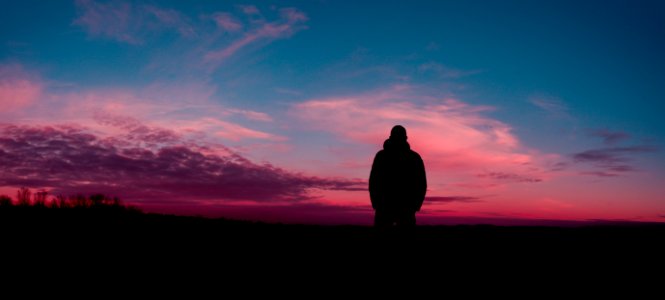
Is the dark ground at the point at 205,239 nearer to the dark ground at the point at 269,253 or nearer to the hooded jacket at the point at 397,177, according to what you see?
the dark ground at the point at 269,253

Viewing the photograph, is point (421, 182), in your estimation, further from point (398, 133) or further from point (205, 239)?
point (205, 239)

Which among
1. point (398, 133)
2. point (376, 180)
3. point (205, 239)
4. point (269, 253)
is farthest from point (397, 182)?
point (205, 239)

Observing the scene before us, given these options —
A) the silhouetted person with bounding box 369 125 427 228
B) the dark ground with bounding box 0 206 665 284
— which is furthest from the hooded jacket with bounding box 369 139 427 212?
the dark ground with bounding box 0 206 665 284

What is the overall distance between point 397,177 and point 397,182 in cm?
9

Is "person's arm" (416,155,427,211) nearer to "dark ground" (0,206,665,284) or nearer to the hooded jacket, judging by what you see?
the hooded jacket

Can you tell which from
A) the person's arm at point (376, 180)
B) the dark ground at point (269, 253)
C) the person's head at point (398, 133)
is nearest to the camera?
the dark ground at point (269, 253)

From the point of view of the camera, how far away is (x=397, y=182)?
828cm

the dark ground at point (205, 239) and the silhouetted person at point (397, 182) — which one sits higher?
the silhouetted person at point (397, 182)

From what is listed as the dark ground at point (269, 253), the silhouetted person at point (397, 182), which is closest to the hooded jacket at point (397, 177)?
the silhouetted person at point (397, 182)

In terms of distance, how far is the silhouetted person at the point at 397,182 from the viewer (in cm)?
823

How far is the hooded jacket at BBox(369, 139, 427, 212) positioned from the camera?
8.23m

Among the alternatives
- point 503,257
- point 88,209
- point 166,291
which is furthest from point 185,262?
point 88,209

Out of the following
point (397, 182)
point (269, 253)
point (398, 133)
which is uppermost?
point (398, 133)

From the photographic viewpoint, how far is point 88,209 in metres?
14.1
